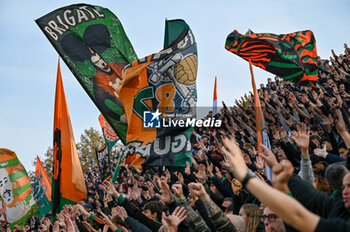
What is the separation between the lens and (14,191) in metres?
14.6

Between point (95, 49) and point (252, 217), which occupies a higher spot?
point (95, 49)

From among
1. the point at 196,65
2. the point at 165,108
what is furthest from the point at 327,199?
the point at 196,65

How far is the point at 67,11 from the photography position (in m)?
10.6

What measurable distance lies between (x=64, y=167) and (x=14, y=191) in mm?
5361

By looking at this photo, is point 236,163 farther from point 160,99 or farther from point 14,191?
point 14,191

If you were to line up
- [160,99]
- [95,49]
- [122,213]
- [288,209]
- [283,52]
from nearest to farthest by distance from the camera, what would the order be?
[288,209], [122,213], [160,99], [95,49], [283,52]

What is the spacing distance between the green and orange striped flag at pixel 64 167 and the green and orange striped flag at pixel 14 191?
486 centimetres

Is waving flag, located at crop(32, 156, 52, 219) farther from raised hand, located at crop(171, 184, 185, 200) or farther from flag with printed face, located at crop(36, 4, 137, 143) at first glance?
raised hand, located at crop(171, 184, 185, 200)

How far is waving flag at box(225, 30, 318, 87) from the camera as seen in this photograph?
1106cm

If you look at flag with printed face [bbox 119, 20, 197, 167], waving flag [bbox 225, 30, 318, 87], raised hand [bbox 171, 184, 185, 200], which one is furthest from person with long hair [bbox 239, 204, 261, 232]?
waving flag [bbox 225, 30, 318, 87]

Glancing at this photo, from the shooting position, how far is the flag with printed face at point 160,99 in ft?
28.9

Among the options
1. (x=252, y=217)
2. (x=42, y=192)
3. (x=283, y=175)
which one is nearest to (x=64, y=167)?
(x=42, y=192)

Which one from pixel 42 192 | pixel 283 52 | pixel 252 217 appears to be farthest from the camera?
pixel 42 192

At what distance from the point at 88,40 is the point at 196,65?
2.92 meters
